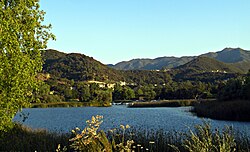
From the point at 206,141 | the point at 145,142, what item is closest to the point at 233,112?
the point at 145,142

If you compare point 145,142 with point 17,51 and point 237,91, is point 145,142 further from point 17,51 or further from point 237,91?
point 237,91

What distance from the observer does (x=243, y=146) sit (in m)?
12.5

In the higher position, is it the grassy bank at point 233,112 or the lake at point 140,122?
the grassy bank at point 233,112

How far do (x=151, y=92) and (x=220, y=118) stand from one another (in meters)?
103

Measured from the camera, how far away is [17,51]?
38.2ft

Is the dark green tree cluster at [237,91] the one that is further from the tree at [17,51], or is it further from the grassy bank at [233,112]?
the tree at [17,51]

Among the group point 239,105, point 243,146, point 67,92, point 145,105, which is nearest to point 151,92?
point 67,92

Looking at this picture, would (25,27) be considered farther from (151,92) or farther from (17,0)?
(151,92)

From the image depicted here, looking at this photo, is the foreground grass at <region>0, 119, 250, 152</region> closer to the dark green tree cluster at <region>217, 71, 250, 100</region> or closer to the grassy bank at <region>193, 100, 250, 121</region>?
the grassy bank at <region>193, 100, 250, 121</region>

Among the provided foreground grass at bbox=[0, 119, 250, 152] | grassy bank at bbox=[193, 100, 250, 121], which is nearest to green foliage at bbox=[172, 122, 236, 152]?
foreground grass at bbox=[0, 119, 250, 152]

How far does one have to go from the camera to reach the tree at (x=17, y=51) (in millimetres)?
11438

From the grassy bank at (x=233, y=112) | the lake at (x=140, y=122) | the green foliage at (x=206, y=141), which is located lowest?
the lake at (x=140, y=122)

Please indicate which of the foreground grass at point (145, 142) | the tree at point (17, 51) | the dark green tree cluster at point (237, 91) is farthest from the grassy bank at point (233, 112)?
the tree at point (17, 51)

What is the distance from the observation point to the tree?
37.5ft
